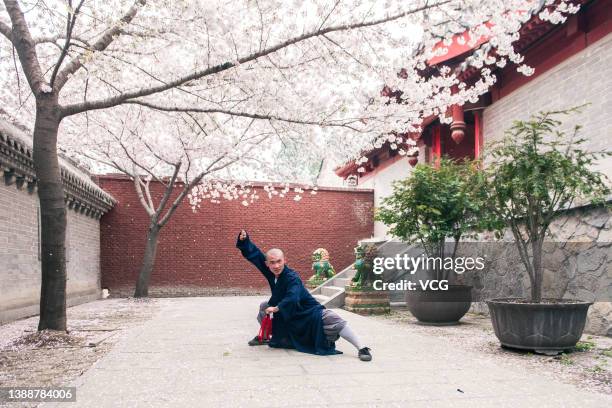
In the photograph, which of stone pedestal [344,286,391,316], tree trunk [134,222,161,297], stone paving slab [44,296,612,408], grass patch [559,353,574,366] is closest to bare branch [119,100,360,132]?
stone paving slab [44,296,612,408]

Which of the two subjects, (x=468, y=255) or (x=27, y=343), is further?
(x=468, y=255)

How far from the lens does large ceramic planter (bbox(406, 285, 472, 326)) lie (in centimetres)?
755

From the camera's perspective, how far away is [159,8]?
6801mm

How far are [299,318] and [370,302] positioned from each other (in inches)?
181

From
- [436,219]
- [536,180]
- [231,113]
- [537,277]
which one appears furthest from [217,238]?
[536,180]

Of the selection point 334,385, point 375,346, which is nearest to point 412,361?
point 375,346

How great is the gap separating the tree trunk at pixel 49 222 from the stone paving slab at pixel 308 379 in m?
1.24

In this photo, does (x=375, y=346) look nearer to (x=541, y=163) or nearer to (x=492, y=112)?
(x=541, y=163)

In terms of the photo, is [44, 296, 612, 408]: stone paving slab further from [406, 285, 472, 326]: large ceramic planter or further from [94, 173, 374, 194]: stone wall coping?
[94, 173, 374, 194]: stone wall coping

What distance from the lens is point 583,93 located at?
25.8ft

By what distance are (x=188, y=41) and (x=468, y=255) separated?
6.46 meters

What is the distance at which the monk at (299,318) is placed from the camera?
16.3 feet

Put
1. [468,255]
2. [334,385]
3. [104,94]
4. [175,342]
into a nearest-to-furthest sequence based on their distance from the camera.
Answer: [334,385] < [175,342] < [468,255] < [104,94]

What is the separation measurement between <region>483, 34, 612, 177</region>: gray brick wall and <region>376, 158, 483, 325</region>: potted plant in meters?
2.10
